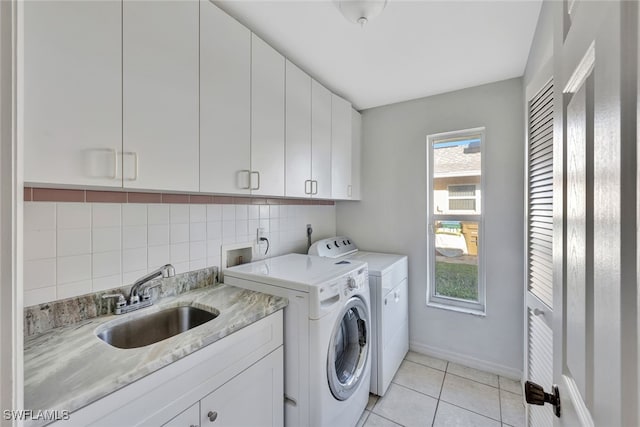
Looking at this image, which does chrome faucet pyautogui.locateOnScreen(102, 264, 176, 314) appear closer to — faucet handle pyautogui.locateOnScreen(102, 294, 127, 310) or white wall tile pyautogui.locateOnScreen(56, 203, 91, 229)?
faucet handle pyautogui.locateOnScreen(102, 294, 127, 310)

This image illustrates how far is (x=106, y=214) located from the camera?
1227 mm

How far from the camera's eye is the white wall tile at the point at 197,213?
5.18 ft

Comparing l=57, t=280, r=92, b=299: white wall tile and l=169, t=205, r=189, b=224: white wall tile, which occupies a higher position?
l=169, t=205, r=189, b=224: white wall tile

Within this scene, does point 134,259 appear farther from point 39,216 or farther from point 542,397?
point 542,397

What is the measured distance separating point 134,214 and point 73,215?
23 centimetres

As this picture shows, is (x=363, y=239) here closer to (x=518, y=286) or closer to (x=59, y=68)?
(x=518, y=286)

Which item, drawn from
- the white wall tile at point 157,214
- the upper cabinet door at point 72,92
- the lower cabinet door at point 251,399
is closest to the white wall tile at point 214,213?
the white wall tile at point 157,214

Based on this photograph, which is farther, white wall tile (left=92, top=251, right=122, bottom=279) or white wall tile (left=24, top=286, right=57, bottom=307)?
white wall tile (left=92, top=251, right=122, bottom=279)

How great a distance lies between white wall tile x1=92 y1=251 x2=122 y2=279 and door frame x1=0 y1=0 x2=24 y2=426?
0.92 metres

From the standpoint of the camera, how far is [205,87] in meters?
1.27

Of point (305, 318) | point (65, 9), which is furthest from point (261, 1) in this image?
point (305, 318)

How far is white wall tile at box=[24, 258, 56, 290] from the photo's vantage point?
101cm

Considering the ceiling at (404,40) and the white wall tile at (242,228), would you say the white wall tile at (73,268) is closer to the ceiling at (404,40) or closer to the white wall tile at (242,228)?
the white wall tile at (242,228)

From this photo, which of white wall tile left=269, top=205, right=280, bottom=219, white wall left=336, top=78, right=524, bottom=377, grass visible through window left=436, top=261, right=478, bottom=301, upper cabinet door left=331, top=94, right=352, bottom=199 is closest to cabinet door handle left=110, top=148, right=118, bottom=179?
white wall tile left=269, top=205, right=280, bottom=219
